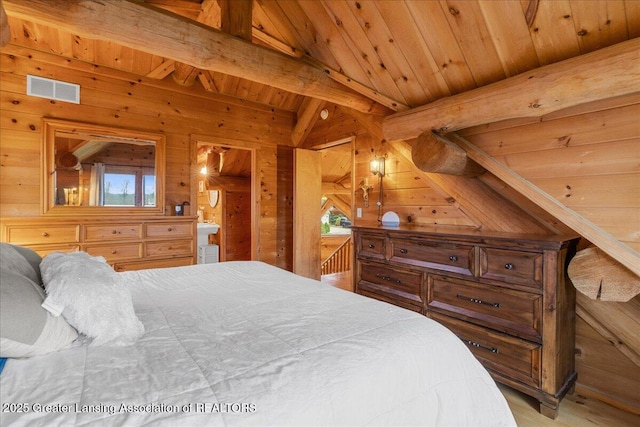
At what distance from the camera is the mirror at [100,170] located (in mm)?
3070

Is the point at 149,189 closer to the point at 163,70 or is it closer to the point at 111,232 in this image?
the point at 111,232

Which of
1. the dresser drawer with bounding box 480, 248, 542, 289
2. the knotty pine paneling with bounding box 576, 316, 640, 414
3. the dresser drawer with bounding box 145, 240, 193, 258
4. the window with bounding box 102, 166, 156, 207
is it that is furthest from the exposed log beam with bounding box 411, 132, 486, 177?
the window with bounding box 102, 166, 156, 207

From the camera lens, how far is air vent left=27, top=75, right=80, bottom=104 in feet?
9.71

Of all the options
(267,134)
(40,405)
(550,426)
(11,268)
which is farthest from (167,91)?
(550,426)

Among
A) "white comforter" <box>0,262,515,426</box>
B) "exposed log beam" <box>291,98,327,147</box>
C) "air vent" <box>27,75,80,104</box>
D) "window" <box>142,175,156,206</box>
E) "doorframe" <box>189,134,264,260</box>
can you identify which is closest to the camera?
"white comforter" <box>0,262,515,426</box>

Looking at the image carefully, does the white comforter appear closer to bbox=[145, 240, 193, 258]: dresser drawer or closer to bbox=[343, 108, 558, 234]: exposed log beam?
bbox=[343, 108, 558, 234]: exposed log beam

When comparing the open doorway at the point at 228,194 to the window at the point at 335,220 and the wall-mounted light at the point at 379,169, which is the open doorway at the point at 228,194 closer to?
the wall-mounted light at the point at 379,169

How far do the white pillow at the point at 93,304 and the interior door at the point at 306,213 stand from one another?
11.2 feet

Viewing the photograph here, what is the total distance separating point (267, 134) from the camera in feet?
14.8

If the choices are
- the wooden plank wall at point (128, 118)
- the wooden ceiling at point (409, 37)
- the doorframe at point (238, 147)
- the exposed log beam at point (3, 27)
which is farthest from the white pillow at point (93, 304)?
the doorframe at point (238, 147)

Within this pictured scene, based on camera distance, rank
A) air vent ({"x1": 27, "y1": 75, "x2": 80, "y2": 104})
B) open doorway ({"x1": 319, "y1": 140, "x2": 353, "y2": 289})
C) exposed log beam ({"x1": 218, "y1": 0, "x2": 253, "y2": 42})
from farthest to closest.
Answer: open doorway ({"x1": 319, "y1": 140, "x2": 353, "y2": 289}), air vent ({"x1": 27, "y1": 75, "x2": 80, "y2": 104}), exposed log beam ({"x1": 218, "y1": 0, "x2": 253, "y2": 42})

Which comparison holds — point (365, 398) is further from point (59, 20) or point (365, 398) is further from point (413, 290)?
point (59, 20)

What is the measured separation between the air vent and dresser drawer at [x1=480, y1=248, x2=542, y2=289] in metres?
3.97

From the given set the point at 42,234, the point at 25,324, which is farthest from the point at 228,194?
the point at 25,324
